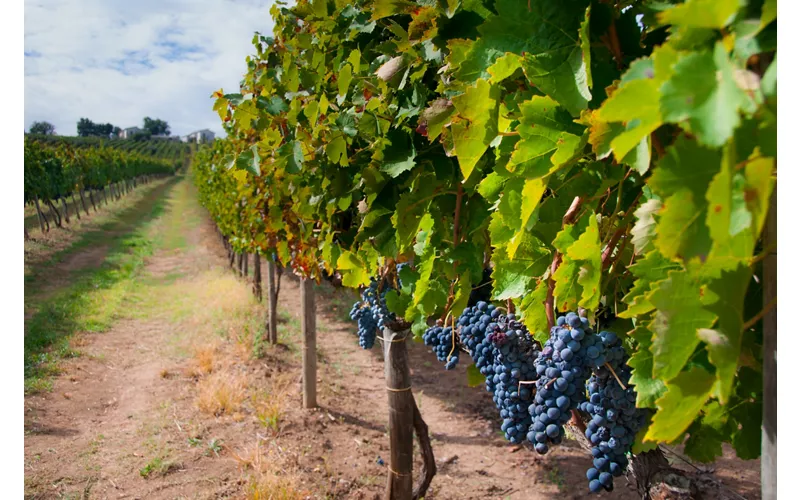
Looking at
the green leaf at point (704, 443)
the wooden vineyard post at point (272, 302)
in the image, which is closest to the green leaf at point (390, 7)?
the green leaf at point (704, 443)

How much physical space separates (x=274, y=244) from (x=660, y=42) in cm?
564

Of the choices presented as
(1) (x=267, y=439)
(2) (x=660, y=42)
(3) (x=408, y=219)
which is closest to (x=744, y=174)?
(2) (x=660, y=42)

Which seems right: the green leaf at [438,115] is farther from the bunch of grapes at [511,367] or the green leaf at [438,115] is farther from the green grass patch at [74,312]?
the green grass patch at [74,312]

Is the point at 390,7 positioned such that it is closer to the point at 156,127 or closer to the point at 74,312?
the point at 74,312

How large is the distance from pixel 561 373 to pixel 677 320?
0.46 m

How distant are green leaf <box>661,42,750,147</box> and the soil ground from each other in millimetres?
1826

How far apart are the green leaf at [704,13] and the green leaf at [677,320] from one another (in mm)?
337

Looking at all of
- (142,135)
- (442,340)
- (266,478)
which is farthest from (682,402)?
(142,135)

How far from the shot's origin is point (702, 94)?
615 millimetres

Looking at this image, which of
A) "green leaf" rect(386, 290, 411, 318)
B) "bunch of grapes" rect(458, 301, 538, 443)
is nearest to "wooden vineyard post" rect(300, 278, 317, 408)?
"green leaf" rect(386, 290, 411, 318)

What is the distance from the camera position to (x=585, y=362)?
3.93 feet

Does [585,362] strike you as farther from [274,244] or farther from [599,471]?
[274,244]

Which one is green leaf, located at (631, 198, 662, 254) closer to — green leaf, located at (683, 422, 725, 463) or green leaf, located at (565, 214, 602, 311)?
green leaf, located at (565, 214, 602, 311)

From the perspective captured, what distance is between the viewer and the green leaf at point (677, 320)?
0.79 m
